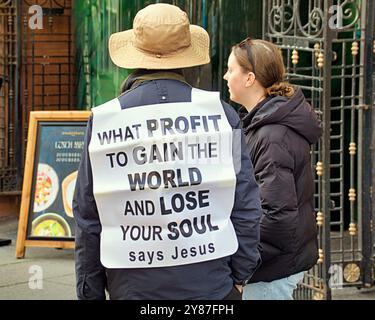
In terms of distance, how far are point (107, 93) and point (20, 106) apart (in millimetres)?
987

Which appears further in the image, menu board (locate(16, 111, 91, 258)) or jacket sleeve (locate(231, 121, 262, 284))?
menu board (locate(16, 111, 91, 258))

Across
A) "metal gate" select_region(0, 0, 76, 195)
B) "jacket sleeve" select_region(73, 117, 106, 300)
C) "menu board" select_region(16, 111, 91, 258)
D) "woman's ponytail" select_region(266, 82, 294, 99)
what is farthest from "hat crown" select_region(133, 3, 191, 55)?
"metal gate" select_region(0, 0, 76, 195)

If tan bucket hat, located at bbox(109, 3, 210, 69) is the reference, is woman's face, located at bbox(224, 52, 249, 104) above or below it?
below

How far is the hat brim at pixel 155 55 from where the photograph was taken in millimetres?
3232

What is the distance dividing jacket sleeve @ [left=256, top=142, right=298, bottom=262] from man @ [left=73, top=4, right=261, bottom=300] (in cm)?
55

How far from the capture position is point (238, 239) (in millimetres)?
3275

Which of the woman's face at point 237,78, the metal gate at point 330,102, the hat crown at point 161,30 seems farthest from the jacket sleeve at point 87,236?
the metal gate at point 330,102

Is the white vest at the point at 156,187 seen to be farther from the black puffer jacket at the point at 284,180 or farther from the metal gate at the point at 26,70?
the metal gate at the point at 26,70

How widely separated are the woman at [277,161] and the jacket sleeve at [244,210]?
52 centimetres

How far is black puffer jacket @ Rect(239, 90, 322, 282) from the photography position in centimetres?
383

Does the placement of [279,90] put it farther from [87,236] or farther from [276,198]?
[87,236]

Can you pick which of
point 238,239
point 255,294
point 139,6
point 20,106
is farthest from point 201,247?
point 20,106

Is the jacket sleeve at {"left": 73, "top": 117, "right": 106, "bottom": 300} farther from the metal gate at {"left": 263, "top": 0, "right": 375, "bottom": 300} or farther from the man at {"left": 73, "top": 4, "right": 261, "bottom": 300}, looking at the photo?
the metal gate at {"left": 263, "top": 0, "right": 375, "bottom": 300}
